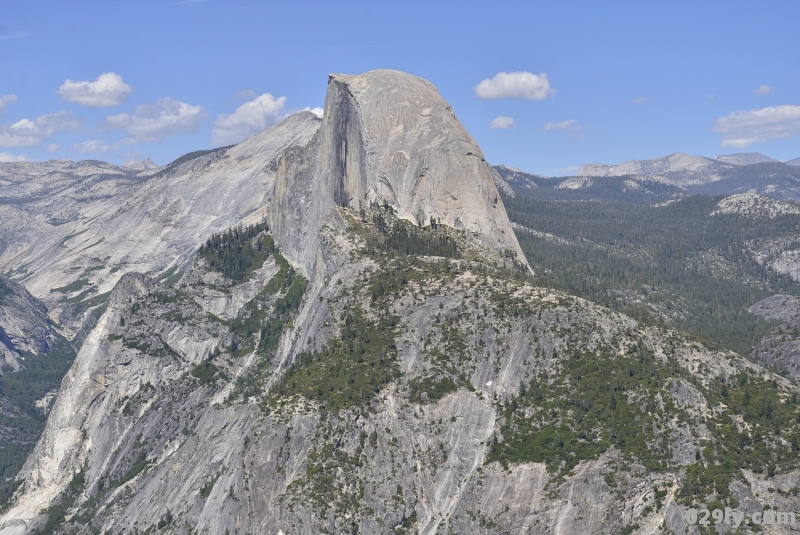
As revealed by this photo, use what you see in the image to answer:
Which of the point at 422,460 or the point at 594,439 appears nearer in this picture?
the point at 594,439

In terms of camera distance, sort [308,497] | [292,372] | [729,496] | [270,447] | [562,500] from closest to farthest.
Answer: [729,496]
[562,500]
[308,497]
[270,447]
[292,372]

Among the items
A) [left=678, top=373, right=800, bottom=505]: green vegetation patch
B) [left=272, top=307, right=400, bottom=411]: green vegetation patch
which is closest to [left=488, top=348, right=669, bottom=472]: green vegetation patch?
[left=678, top=373, right=800, bottom=505]: green vegetation patch

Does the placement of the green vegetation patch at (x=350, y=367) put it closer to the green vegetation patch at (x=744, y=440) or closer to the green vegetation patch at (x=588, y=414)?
the green vegetation patch at (x=588, y=414)

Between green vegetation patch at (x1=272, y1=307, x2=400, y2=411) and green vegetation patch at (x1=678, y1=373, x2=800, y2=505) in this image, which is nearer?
green vegetation patch at (x1=678, y1=373, x2=800, y2=505)

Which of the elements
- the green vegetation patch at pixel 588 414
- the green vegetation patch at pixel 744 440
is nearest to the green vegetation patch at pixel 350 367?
the green vegetation patch at pixel 588 414

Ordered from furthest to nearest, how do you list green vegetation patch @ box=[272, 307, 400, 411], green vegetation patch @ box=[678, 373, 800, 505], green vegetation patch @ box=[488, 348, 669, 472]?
1. green vegetation patch @ box=[272, 307, 400, 411]
2. green vegetation patch @ box=[488, 348, 669, 472]
3. green vegetation patch @ box=[678, 373, 800, 505]

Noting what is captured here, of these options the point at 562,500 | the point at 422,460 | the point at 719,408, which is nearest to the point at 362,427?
the point at 422,460

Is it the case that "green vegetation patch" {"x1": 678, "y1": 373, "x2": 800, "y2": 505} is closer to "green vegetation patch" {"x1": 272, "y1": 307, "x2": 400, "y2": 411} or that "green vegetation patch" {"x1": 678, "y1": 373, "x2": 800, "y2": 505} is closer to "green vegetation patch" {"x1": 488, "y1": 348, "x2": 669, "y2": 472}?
"green vegetation patch" {"x1": 488, "y1": 348, "x2": 669, "y2": 472}

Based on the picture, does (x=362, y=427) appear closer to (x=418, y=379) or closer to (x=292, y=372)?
(x=418, y=379)

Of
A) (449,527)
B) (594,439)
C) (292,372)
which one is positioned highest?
(292,372)
